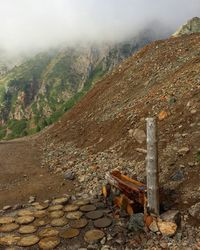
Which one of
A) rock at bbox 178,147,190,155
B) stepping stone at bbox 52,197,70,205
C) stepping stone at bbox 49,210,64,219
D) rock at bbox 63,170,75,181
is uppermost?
rock at bbox 178,147,190,155

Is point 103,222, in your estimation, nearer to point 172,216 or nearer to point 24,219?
point 172,216

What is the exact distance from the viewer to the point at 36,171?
79.5 ft

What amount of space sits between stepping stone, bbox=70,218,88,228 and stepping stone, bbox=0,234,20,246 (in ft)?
7.72

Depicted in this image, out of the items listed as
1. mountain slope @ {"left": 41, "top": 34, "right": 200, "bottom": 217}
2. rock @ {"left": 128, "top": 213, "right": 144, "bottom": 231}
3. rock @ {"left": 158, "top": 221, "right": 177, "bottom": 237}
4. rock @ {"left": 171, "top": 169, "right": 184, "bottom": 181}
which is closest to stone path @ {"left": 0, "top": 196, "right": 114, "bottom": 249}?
rock @ {"left": 128, "top": 213, "right": 144, "bottom": 231}

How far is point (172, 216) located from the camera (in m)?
12.6

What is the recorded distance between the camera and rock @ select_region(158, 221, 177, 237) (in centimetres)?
1233

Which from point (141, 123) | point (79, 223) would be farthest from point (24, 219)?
point (141, 123)

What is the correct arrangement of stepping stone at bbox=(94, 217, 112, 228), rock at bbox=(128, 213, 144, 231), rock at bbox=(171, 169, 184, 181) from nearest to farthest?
rock at bbox=(128, 213, 144, 231), stepping stone at bbox=(94, 217, 112, 228), rock at bbox=(171, 169, 184, 181)

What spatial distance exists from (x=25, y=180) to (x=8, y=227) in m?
8.09

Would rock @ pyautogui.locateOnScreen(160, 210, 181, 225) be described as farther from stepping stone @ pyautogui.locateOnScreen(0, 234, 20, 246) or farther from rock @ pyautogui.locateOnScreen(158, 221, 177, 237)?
stepping stone @ pyautogui.locateOnScreen(0, 234, 20, 246)

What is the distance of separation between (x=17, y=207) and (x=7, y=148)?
19916 millimetres

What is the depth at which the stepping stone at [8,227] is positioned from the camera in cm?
1398

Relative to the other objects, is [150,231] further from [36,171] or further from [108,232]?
[36,171]

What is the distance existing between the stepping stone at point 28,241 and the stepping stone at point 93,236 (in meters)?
1.98
